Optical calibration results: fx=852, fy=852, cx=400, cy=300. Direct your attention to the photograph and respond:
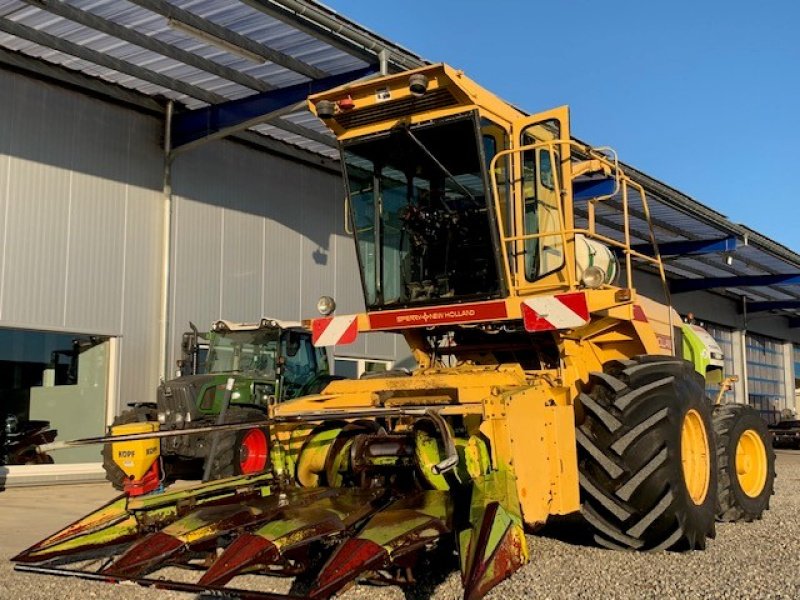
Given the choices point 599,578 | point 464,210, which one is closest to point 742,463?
point 599,578

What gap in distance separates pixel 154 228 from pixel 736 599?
39.8 feet

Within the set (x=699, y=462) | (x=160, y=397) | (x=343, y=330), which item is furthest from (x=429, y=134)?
(x=160, y=397)

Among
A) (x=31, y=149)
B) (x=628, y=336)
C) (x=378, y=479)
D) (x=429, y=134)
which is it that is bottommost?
(x=378, y=479)

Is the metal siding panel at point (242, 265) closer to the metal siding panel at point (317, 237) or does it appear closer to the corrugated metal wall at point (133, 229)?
the corrugated metal wall at point (133, 229)

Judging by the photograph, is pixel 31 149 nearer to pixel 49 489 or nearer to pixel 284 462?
pixel 49 489

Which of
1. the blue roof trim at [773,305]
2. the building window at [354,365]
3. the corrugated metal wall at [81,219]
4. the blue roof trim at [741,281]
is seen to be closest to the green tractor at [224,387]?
the corrugated metal wall at [81,219]

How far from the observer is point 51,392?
45.9 feet

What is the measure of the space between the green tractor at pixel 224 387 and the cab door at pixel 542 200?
14.7 feet

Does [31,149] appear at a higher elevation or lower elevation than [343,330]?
higher

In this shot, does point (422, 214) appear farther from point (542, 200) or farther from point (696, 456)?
point (696, 456)

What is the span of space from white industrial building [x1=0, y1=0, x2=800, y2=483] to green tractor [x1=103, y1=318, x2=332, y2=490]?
1872 mm

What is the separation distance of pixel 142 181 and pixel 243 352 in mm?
4155

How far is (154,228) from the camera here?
14781mm

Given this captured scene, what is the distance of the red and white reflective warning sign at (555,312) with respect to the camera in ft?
20.1
